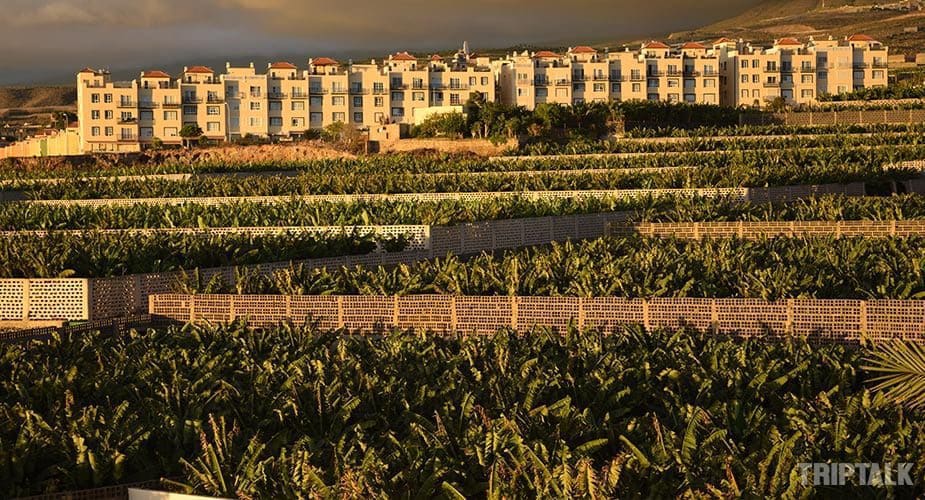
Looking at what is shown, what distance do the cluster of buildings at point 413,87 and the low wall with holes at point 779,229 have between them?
7107 centimetres

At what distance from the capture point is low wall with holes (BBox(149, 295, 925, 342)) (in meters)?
14.3

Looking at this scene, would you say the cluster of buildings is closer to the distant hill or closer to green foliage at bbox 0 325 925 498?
green foliage at bbox 0 325 925 498

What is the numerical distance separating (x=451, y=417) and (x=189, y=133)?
276ft

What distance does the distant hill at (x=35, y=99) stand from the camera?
628 feet

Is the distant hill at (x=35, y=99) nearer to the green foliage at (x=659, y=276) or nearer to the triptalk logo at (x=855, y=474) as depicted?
the green foliage at (x=659, y=276)

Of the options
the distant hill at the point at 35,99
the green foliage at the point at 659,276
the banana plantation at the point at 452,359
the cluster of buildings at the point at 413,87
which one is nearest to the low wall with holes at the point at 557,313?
the banana plantation at the point at 452,359

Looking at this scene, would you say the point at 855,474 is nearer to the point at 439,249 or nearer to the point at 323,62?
the point at 439,249

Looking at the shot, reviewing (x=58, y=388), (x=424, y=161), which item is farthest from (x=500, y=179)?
(x=58, y=388)

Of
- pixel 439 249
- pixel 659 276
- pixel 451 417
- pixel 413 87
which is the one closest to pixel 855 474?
pixel 451 417

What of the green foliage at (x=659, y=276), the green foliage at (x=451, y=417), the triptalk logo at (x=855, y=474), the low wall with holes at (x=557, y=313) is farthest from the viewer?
the green foliage at (x=659, y=276)

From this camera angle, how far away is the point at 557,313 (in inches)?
611

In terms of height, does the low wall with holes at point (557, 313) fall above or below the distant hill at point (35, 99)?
below

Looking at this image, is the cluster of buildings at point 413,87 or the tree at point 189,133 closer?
the tree at point 189,133

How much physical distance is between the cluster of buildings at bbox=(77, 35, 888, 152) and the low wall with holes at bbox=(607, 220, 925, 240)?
71074 mm
